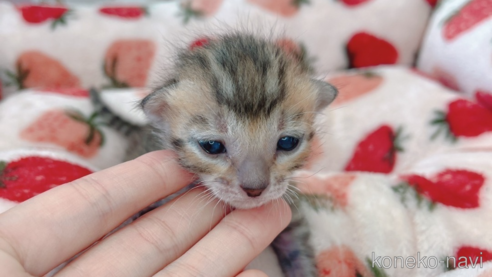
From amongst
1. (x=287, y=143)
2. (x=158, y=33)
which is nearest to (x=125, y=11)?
(x=158, y=33)

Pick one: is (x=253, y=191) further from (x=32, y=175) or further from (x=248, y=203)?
(x=32, y=175)

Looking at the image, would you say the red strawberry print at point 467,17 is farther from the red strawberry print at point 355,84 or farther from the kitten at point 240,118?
the kitten at point 240,118

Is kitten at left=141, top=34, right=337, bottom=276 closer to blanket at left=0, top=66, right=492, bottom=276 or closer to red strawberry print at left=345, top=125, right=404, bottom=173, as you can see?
blanket at left=0, top=66, right=492, bottom=276

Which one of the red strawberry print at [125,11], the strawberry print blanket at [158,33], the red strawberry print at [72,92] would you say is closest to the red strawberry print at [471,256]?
the strawberry print blanket at [158,33]

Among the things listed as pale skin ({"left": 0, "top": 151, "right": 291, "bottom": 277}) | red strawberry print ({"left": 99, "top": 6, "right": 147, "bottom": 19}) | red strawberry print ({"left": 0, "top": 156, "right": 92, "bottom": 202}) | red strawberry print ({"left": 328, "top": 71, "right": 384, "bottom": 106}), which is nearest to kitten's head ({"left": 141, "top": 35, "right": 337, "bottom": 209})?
pale skin ({"left": 0, "top": 151, "right": 291, "bottom": 277})

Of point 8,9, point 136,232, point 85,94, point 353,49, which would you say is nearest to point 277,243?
point 136,232

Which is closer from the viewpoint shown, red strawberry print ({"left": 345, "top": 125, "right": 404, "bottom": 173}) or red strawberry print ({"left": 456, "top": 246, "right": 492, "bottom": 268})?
red strawberry print ({"left": 456, "top": 246, "right": 492, "bottom": 268})
